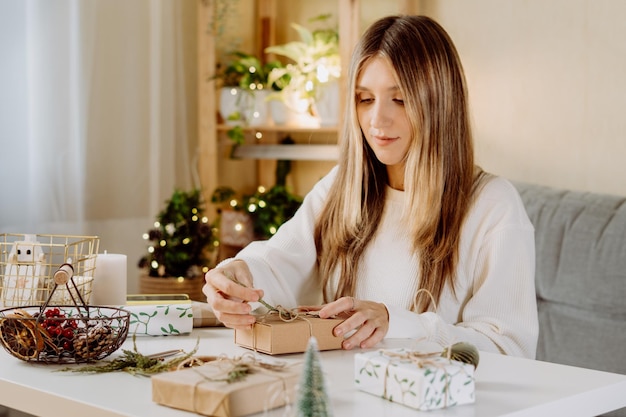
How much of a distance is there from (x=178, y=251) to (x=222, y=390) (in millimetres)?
2465

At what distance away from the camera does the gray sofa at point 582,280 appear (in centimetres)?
260

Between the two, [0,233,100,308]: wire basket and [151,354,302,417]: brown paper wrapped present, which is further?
[0,233,100,308]: wire basket

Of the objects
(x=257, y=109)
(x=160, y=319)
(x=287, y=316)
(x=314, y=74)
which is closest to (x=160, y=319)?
(x=160, y=319)

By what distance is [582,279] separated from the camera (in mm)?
2672

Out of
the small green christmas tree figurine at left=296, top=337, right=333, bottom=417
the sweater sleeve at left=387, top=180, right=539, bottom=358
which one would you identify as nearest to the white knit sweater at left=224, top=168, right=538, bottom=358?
the sweater sleeve at left=387, top=180, right=539, bottom=358

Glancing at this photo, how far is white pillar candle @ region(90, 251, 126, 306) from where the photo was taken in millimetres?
1849

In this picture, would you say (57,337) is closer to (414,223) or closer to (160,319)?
(160,319)

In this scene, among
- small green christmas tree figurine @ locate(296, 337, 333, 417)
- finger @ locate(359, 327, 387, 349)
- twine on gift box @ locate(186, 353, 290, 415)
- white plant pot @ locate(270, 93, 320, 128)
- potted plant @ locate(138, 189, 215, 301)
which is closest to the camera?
small green christmas tree figurine @ locate(296, 337, 333, 417)

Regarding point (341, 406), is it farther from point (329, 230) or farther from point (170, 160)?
point (170, 160)

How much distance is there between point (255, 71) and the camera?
399 cm

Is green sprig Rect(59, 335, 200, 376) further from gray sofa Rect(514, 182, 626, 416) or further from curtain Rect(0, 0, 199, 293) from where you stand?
curtain Rect(0, 0, 199, 293)

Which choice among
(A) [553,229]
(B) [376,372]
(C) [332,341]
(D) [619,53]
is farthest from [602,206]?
(B) [376,372]

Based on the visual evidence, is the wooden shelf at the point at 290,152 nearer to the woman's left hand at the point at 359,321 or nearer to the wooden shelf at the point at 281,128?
the wooden shelf at the point at 281,128

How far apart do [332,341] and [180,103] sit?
2.63 m
